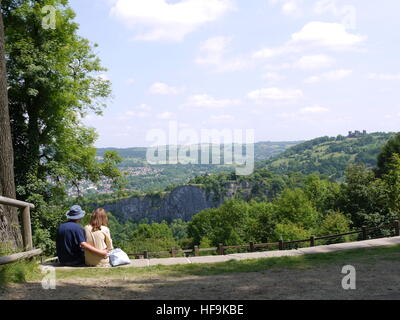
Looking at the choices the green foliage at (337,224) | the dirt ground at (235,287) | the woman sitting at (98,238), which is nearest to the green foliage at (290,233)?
the green foliage at (337,224)

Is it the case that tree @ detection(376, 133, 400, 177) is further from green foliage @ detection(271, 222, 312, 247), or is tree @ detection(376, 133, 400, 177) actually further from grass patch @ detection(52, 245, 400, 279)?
grass patch @ detection(52, 245, 400, 279)

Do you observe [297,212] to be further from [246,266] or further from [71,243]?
[71,243]

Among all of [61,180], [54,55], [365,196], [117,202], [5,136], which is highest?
[54,55]

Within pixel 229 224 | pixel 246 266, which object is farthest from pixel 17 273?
pixel 229 224

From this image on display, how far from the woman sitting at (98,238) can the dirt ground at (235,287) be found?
1.42m

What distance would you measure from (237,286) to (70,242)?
3.81 m

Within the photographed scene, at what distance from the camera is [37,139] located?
1705 centimetres

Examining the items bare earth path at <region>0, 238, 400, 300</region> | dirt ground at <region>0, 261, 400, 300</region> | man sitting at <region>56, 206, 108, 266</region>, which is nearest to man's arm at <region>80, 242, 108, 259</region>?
man sitting at <region>56, 206, 108, 266</region>

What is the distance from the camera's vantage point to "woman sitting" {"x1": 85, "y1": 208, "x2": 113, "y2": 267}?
758 cm
